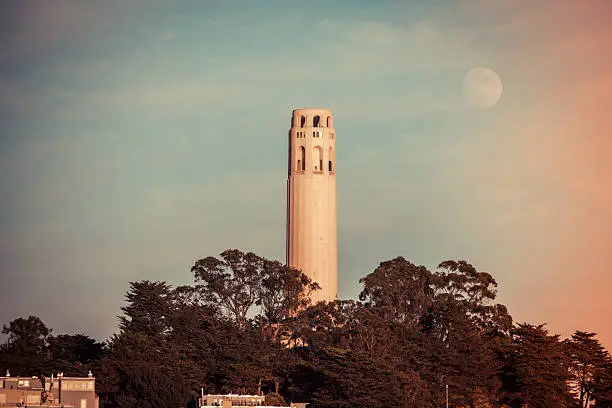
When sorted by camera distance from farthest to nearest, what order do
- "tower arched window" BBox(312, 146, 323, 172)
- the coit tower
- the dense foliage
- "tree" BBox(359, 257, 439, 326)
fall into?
1. "tower arched window" BBox(312, 146, 323, 172)
2. the coit tower
3. "tree" BBox(359, 257, 439, 326)
4. the dense foliage

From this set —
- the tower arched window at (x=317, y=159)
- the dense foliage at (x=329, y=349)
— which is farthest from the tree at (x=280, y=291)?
the tower arched window at (x=317, y=159)

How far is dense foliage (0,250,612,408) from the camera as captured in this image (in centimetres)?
10794

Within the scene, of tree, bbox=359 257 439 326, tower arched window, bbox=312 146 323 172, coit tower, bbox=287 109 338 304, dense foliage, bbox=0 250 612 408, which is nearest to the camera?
dense foliage, bbox=0 250 612 408

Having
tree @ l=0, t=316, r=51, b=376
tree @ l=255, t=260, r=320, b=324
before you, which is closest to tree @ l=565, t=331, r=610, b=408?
tree @ l=255, t=260, r=320, b=324

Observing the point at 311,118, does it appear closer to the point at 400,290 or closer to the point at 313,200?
the point at 313,200

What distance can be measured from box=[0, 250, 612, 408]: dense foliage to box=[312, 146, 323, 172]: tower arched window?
15312 mm

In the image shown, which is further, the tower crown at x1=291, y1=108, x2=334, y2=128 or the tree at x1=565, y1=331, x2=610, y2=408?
the tower crown at x1=291, y1=108, x2=334, y2=128

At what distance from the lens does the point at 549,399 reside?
11144cm

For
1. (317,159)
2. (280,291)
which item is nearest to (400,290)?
(280,291)

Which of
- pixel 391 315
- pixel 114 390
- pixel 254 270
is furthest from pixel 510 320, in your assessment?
pixel 114 390

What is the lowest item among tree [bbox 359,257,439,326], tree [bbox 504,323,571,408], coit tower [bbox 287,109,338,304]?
tree [bbox 504,323,571,408]

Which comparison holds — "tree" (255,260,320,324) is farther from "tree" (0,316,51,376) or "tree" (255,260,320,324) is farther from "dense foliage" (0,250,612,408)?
"tree" (0,316,51,376)

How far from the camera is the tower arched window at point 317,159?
143 metres

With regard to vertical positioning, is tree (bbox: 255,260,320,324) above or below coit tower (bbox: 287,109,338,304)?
below
